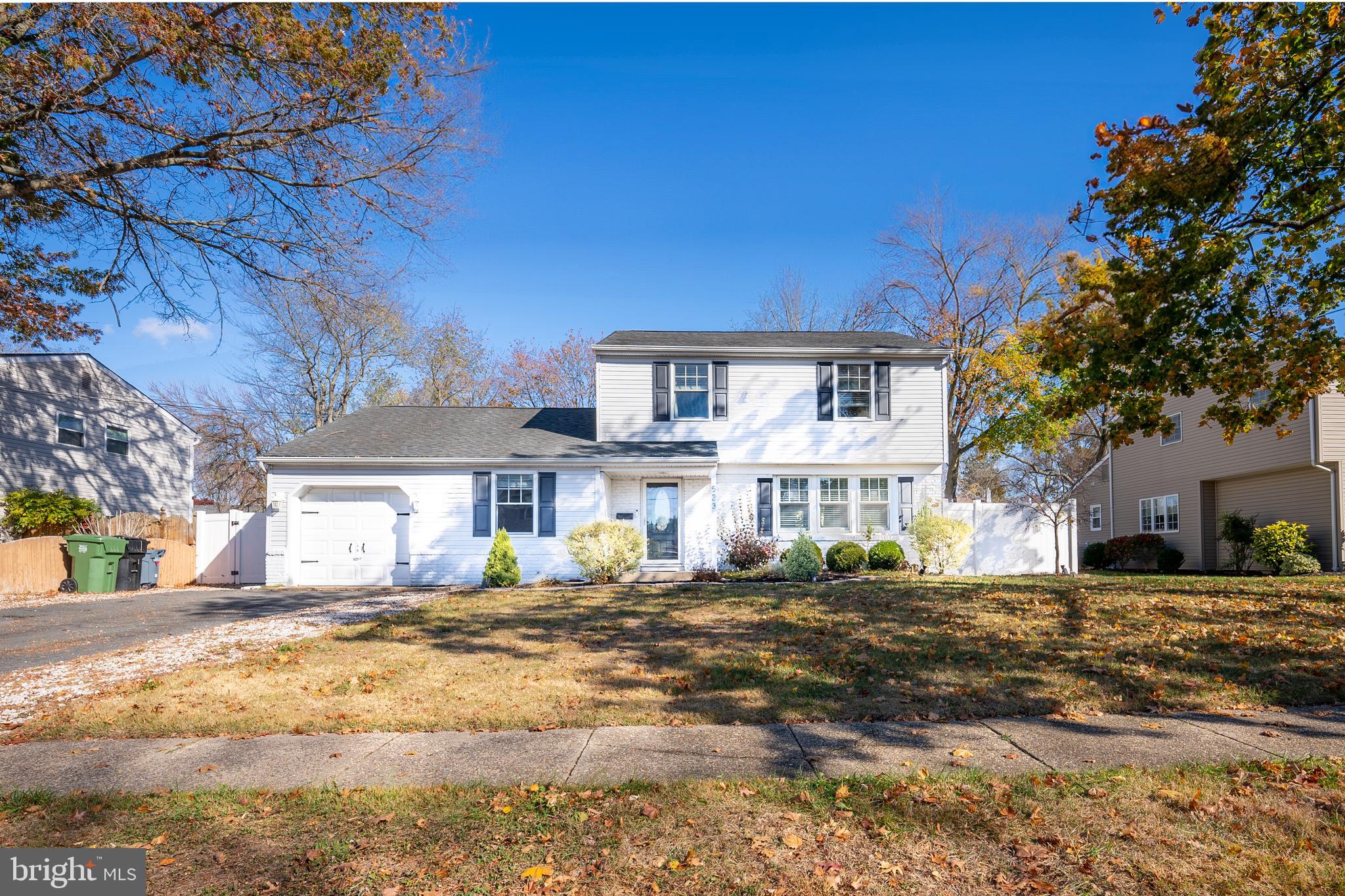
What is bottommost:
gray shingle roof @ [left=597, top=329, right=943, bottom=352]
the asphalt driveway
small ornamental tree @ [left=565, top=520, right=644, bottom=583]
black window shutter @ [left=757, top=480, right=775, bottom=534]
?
the asphalt driveway

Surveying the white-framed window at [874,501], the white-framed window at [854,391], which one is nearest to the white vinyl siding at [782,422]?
the white-framed window at [854,391]

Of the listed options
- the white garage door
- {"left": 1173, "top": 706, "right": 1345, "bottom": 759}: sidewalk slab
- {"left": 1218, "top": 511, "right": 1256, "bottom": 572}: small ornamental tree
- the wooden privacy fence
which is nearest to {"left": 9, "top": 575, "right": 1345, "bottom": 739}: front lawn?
{"left": 1173, "top": 706, "right": 1345, "bottom": 759}: sidewalk slab

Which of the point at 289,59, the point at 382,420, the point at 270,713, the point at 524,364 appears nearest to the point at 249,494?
the point at 524,364

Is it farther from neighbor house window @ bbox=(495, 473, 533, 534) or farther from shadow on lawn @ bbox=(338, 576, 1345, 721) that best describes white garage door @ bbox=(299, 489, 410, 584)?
shadow on lawn @ bbox=(338, 576, 1345, 721)

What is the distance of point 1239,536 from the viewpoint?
20.6m

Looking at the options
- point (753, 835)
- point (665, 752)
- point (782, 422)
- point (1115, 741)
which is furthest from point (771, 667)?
point (782, 422)

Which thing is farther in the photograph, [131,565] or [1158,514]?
[1158,514]

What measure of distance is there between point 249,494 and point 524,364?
13748mm

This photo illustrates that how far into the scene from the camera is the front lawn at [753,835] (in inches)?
123

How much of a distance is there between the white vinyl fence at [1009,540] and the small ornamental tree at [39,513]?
849 inches

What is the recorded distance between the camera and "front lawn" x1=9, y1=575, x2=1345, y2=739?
5.59m

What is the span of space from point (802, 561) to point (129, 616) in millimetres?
12006

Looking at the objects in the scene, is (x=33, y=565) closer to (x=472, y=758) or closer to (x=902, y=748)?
(x=472, y=758)

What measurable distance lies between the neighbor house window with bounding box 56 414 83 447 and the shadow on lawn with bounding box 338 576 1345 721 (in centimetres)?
1525
